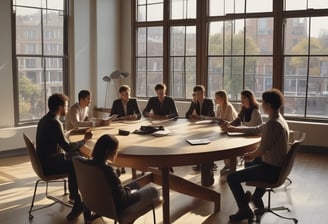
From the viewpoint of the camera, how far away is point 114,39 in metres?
8.42

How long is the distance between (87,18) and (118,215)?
561 centimetres

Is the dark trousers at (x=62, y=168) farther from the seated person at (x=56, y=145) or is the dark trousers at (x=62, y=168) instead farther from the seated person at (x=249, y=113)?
the seated person at (x=249, y=113)

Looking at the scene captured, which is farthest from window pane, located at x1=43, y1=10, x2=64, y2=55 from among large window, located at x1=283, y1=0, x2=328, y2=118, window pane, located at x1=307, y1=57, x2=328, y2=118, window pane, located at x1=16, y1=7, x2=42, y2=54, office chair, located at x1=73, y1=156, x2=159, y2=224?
office chair, located at x1=73, y1=156, x2=159, y2=224

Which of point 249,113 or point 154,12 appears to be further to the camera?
point 154,12

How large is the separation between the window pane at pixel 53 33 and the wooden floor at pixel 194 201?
233 cm

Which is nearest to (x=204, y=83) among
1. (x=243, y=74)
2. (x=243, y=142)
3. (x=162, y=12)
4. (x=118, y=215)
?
(x=243, y=74)

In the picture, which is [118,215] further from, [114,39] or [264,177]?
[114,39]

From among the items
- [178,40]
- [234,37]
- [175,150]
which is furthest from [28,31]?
[175,150]

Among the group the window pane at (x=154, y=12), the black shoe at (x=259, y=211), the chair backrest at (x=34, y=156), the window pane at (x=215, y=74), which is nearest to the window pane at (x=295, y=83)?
the window pane at (x=215, y=74)

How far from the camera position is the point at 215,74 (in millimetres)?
7762

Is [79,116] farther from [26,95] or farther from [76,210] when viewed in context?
[26,95]

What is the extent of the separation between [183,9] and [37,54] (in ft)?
9.26

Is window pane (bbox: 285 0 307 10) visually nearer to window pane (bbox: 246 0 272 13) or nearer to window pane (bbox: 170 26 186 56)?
window pane (bbox: 246 0 272 13)

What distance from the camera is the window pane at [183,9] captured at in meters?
7.84
